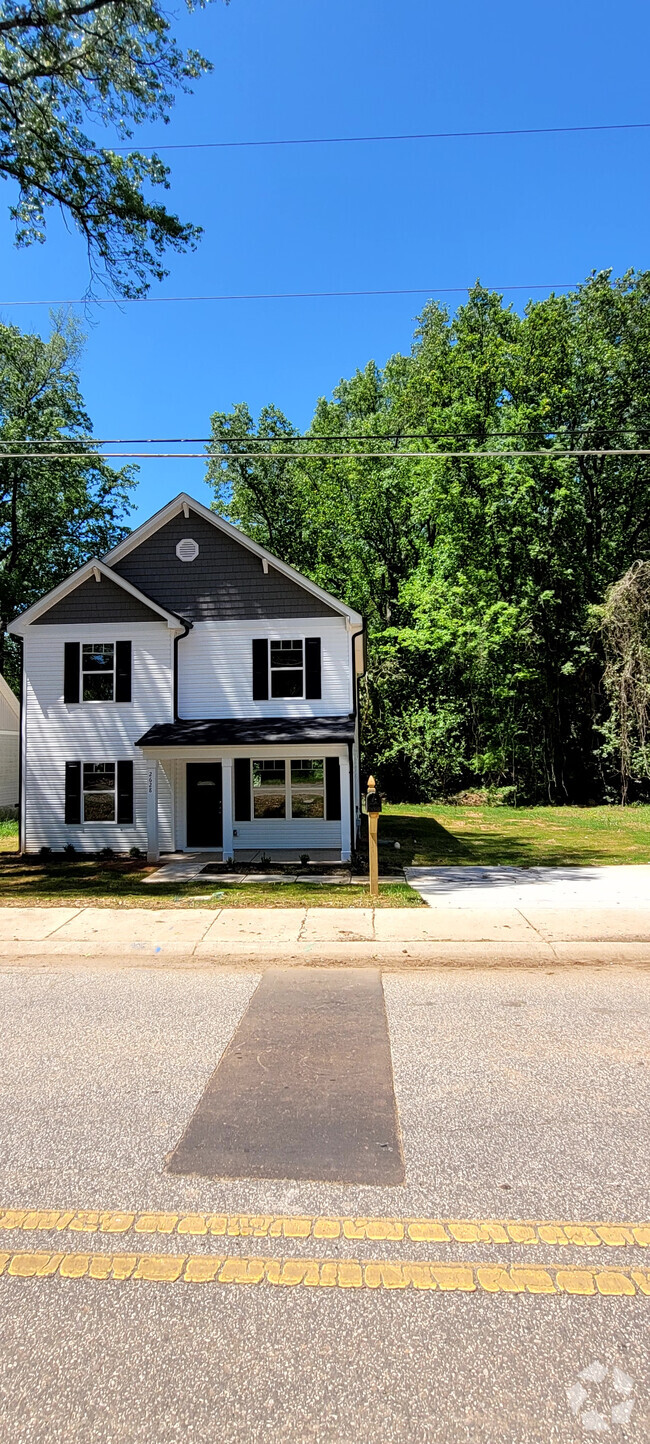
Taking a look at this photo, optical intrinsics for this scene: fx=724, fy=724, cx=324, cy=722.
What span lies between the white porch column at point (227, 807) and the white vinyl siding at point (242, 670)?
2.15 metres

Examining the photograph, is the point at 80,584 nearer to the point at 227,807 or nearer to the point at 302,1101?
the point at 227,807

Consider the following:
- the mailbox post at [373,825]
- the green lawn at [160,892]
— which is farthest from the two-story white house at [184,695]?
the mailbox post at [373,825]

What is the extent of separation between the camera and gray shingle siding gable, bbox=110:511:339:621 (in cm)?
1734

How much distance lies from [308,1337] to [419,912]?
22.9 feet

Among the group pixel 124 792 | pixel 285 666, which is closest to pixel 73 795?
pixel 124 792

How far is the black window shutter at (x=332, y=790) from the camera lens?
54.5 ft

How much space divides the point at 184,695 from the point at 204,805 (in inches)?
105

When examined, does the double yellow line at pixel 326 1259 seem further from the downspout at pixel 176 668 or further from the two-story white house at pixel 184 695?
the downspout at pixel 176 668

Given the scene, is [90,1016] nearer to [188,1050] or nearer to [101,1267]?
[188,1050]

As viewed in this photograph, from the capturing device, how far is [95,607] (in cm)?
1736

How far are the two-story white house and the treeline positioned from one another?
11.6 m

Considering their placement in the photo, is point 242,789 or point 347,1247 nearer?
point 347,1247

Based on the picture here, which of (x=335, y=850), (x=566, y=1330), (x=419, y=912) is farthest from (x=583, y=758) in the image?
(x=566, y=1330)

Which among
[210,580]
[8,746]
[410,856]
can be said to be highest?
[210,580]
